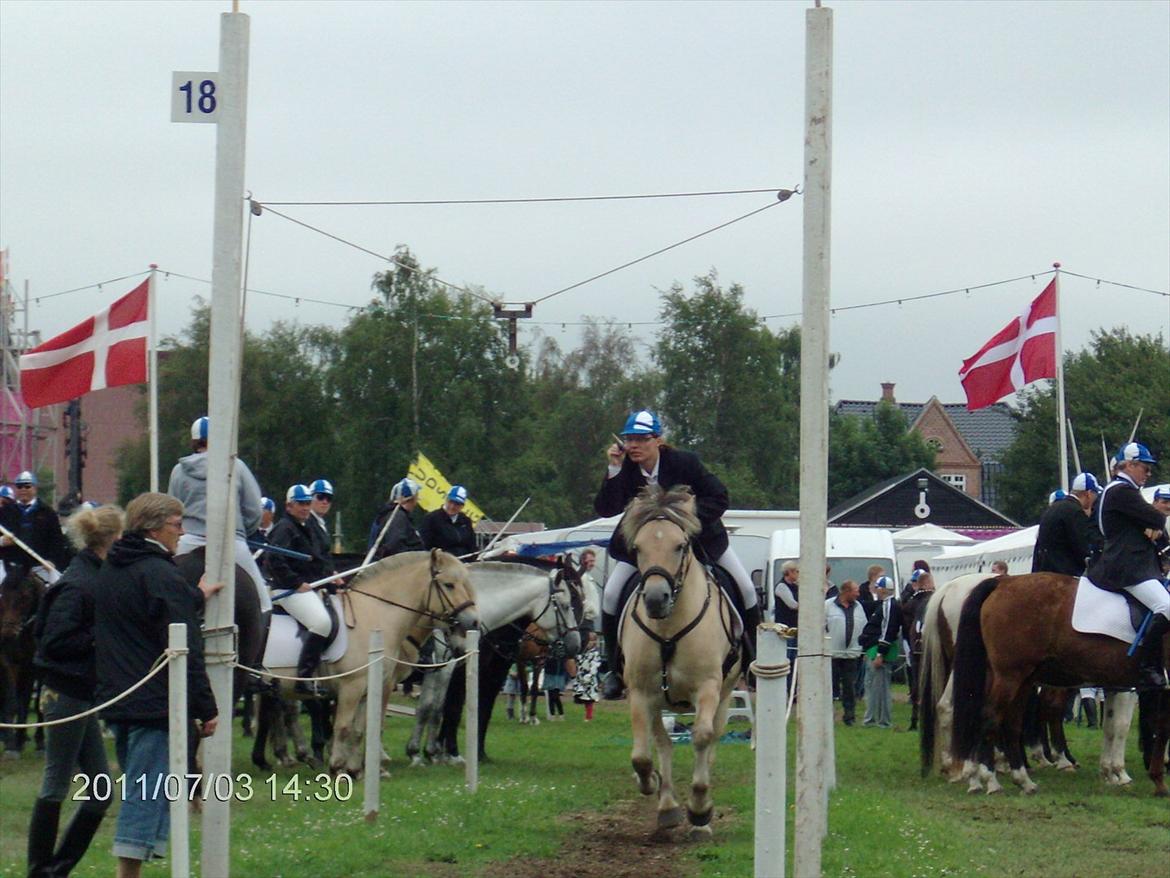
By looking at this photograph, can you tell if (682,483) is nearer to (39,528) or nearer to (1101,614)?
(1101,614)

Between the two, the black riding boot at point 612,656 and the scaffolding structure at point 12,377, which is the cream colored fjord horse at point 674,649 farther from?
the scaffolding structure at point 12,377

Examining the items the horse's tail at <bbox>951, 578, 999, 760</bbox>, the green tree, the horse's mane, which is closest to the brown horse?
the horse's tail at <bbox>951, 578, 999, 760</bbox>

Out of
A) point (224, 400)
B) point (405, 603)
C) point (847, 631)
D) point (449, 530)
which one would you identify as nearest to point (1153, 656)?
point (405, 603)

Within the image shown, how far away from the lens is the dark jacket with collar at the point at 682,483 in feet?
37.4

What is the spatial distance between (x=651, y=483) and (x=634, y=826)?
7.92ft

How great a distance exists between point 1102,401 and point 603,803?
51167 mm

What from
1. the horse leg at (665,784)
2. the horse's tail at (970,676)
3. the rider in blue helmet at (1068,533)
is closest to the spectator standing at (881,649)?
the rider in blue helmet at (1068,533)

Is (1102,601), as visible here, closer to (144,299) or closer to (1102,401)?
(144,299)

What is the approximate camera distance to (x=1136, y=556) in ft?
44.5

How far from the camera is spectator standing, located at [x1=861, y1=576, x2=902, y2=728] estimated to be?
896 inches

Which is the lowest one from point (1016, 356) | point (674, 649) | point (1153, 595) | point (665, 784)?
point (665, 784)

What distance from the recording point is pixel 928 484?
54344 millimetres

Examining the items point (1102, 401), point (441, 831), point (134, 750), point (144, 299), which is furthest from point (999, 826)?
point (1102, 401)

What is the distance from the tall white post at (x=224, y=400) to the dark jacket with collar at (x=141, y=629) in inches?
23.5
